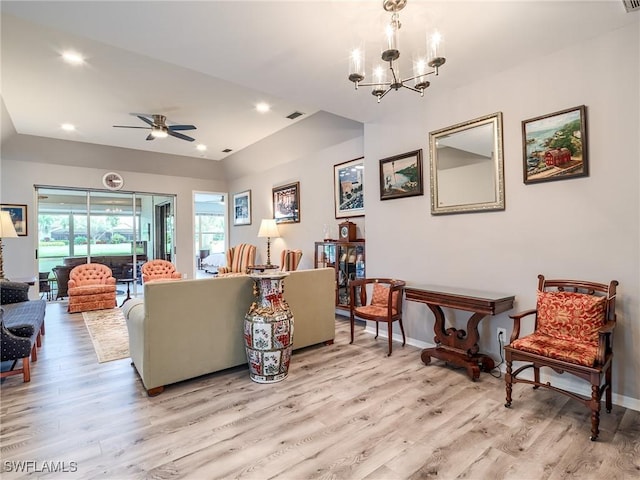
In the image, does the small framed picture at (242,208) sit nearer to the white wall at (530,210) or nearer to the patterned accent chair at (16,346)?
the white wall at (530,210)

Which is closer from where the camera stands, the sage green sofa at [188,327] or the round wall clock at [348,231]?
the sage green sofa at [188,327]

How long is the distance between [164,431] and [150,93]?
12.6 ft

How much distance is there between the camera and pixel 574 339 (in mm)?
2338

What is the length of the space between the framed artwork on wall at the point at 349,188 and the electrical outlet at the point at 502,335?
2379 millimetres

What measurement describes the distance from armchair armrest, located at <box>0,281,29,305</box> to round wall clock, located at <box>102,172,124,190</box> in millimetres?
3542

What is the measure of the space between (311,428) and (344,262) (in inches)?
113

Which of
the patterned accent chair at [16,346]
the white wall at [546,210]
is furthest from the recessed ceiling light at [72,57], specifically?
the white wall at [546,210]

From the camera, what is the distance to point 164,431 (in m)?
2.08

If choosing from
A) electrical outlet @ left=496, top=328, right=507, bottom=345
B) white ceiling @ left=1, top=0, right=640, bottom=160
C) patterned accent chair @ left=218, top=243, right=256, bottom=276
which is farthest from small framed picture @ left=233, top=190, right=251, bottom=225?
electrical outlet @ left=496, top=328, right=507, bottom=345

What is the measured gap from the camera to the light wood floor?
175cm

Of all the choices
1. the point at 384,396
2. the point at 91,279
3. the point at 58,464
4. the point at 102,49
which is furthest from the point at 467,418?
the point at 91,279

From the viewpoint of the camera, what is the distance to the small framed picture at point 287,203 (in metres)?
6.06

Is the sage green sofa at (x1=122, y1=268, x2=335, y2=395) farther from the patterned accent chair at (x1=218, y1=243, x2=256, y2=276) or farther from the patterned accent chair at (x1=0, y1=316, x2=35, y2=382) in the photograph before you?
the patterned accent chair at (x1=218, y1=243, x2=256, y2=276)

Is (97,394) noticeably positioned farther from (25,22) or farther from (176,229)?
(176,229)
